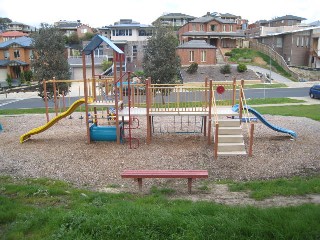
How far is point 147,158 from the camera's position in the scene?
11.1 m

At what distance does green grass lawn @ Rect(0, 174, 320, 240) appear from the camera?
18.6ft

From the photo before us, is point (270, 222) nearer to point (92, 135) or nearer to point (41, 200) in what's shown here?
point (41, 200)

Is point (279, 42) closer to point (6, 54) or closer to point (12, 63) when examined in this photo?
point (12, 63)

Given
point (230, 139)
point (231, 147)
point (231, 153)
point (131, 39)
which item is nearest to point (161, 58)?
point (230, 139)

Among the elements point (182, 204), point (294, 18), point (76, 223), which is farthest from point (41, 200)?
point (294, 18)

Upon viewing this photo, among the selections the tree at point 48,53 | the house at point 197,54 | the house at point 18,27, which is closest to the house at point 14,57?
the house at point 197,54

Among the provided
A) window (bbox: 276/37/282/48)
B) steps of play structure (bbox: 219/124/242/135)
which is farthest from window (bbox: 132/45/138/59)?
steps of play structure (bbox: 219/124/242/135)

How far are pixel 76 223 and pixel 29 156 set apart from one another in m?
6.30

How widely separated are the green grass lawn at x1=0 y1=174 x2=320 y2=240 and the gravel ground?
1625mm

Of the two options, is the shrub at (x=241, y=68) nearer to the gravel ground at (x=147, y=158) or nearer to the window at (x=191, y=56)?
the window at (x=191, y=56)

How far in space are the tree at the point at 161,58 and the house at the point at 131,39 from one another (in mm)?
30291

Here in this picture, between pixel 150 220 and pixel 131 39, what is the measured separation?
176ft

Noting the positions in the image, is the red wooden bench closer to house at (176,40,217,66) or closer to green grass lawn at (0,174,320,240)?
green grass lawn at (0,174,320,240)

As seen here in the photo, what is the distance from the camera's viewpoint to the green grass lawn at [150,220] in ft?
18.6
